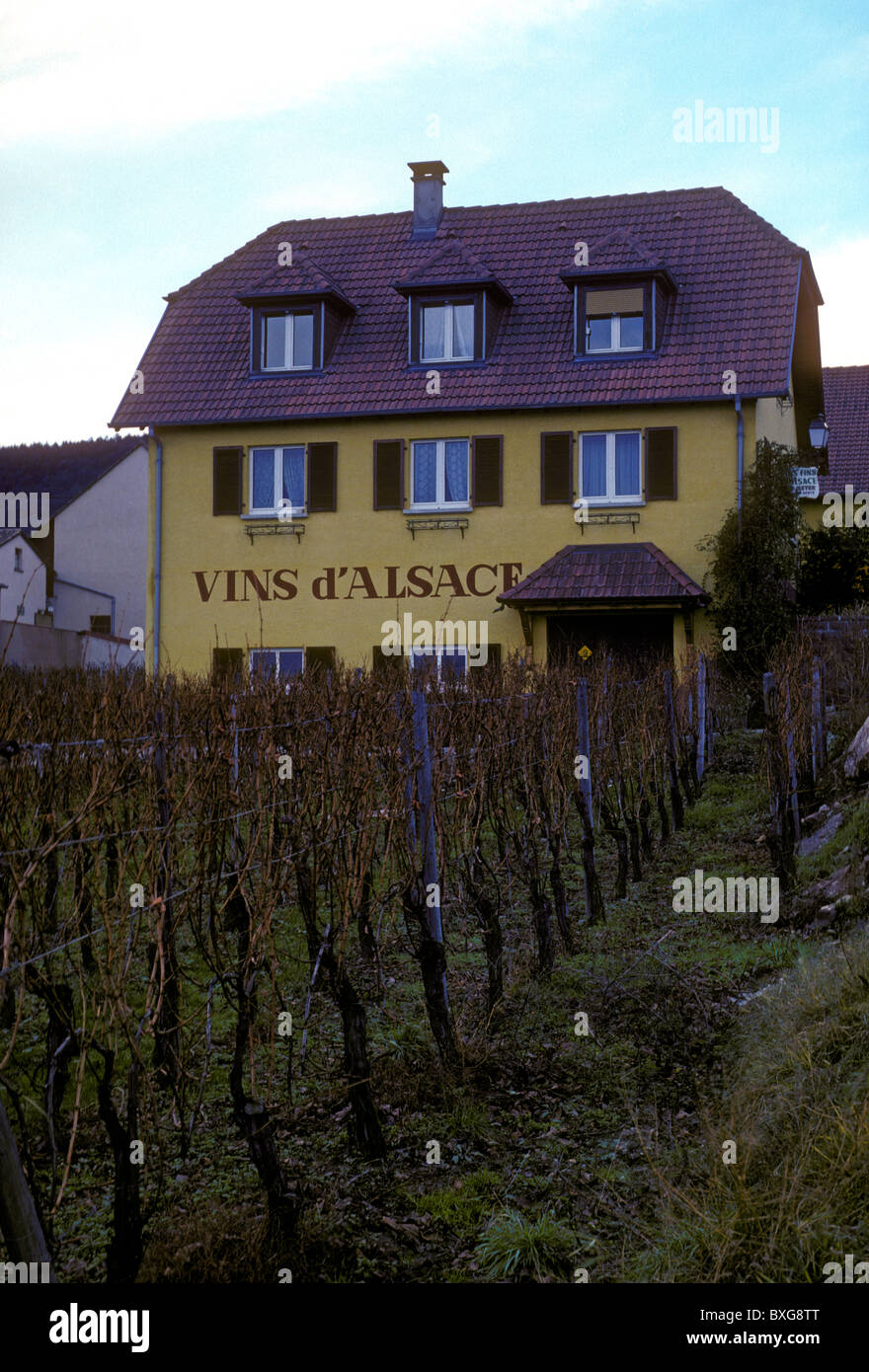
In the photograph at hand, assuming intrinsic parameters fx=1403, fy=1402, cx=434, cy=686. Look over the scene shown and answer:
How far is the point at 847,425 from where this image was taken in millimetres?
42469

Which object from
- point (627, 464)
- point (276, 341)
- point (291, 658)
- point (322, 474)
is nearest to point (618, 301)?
point (627, 464)

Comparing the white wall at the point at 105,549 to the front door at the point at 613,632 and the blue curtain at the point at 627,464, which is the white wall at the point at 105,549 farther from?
the blue curtain at the point at 627,464

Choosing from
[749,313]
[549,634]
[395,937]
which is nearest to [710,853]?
[395,937]

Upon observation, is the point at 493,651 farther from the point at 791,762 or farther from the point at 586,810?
the point at 586,810

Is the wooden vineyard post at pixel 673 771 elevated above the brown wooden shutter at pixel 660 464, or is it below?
below

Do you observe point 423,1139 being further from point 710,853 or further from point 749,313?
point 749,313

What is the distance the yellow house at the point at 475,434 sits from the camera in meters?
23.8

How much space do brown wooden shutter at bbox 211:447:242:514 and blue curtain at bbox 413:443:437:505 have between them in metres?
3.31

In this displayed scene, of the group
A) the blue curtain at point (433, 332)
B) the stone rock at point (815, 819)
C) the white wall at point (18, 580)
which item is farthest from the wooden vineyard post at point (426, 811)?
the white wall at point (18, 580)

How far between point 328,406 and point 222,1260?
21770mm

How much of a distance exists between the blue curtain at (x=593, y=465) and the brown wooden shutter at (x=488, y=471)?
146 cm

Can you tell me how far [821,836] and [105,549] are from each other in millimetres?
36671

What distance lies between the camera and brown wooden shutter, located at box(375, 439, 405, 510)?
82.5 feet

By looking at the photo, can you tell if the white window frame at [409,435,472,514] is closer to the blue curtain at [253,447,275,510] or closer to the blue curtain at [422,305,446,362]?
the blue curtain at [422,305,446,362]
